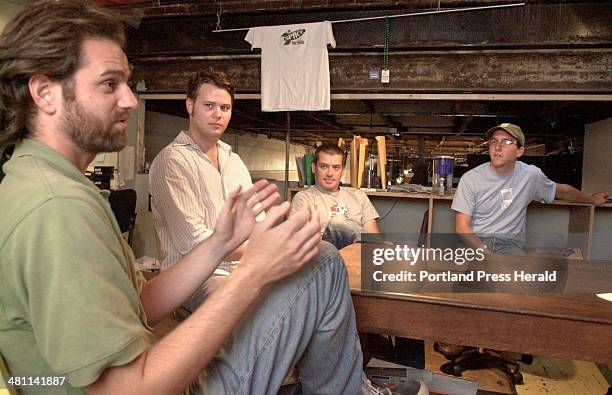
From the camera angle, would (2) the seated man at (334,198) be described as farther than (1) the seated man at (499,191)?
Yes

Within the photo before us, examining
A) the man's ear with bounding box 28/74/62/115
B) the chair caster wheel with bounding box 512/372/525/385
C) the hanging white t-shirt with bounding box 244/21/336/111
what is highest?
the hanging white t-shirt with bounding box 244/21/336/111

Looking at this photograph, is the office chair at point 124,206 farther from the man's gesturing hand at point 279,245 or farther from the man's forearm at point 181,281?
the man's gesturing hand at point 279,245

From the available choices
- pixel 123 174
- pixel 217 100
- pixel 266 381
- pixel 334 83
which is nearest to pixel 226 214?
pixel 266 381

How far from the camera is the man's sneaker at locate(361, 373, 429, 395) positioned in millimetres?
1281

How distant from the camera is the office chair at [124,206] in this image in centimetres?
384

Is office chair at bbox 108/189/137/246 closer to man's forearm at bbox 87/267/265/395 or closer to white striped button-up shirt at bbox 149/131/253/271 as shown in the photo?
white striped button-up shirt at bbox 149/131/253/271

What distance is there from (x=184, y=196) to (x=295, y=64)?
2.06m

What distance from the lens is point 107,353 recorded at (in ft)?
2.39

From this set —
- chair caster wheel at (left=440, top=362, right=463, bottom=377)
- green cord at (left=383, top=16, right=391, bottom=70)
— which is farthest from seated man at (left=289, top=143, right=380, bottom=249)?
chair caster wheel at (left=440, top=362, right=463, bottom=377)

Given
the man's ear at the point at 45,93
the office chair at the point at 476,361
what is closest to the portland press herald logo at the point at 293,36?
the office chair at the point at 476,361

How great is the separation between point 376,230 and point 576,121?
4.15m

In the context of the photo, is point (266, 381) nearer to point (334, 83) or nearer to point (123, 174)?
point (334, 83)

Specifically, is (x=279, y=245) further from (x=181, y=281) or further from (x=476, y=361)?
(x=476, y=361)

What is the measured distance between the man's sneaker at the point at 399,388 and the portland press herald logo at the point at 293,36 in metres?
3.03
